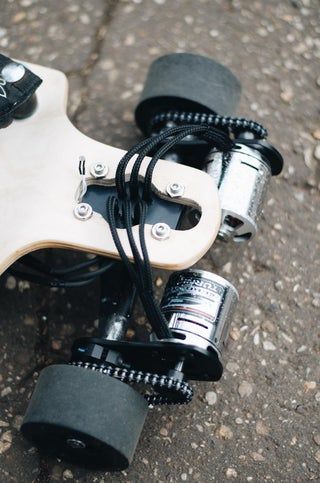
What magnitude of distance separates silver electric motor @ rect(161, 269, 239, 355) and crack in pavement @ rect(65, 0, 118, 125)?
0.75 m

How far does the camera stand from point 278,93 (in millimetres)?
2209

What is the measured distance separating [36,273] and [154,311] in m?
0.43

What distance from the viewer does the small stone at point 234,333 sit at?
1812mm

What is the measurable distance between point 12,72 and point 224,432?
98 centimetres

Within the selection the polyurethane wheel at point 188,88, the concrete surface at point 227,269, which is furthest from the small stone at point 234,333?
the polyurethane wheel at point 188,88

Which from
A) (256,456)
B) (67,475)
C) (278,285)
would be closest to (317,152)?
(278,285)

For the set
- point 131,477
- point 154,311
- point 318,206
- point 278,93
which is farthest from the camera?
point 278,93

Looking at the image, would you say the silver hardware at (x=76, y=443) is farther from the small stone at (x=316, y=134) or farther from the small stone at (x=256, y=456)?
the small stone at (x=316, y=134)

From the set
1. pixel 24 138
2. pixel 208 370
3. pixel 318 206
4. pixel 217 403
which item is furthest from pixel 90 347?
pixel 318 206

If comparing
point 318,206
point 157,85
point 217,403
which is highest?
point 157,85

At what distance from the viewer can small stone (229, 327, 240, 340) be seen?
1812 millimetres

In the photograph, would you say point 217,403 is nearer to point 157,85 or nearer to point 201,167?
point 201,167

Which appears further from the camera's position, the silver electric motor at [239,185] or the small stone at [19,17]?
the small stone at [19,17]

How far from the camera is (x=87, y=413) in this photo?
142 centimetres
